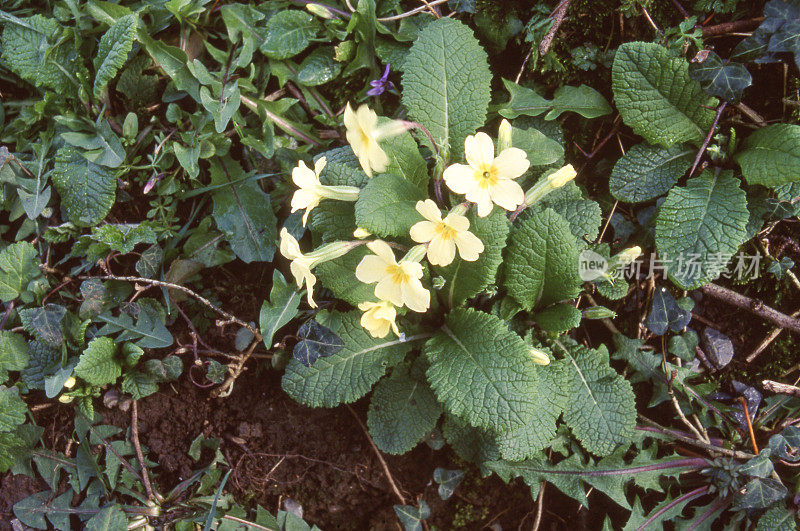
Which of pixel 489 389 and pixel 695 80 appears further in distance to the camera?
pixel 695 80

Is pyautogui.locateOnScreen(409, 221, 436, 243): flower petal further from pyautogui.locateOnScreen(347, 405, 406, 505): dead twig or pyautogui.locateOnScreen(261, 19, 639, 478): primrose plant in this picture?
pyautogui.locateOnScreen(347, 405, 406, 505): dead twig

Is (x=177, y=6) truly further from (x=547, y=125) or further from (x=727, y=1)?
(x=727, y=1)

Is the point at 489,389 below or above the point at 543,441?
above

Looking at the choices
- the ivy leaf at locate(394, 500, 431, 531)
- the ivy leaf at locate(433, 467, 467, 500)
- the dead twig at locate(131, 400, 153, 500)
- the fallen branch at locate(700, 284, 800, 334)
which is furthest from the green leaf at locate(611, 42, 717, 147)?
the dead twig at locate(131, 400, 153, 500)

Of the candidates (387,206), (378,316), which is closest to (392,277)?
(378,316)

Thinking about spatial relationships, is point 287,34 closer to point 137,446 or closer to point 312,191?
point 312,191

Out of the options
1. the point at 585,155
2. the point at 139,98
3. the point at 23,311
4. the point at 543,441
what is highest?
the point at 139,98

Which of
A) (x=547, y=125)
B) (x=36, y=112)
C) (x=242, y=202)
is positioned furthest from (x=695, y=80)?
(x=36, y=112)

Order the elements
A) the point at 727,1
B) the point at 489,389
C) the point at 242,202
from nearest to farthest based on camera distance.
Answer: the point at 489,389
the point at 727,1
the point at 242,202
